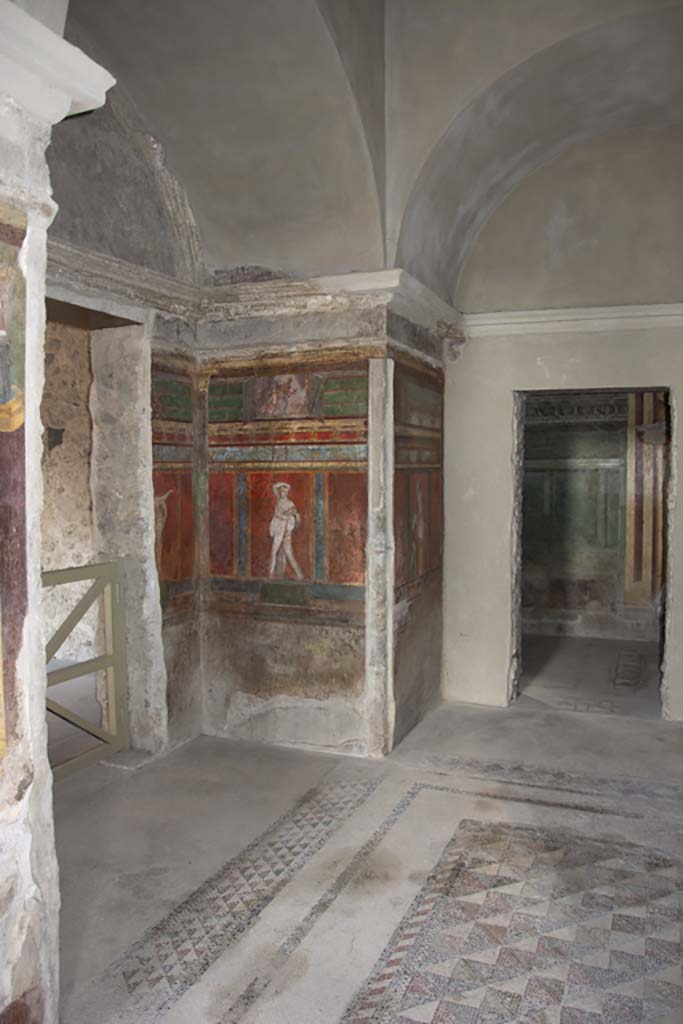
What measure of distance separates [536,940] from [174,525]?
2.90m

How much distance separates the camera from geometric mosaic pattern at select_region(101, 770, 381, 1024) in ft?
8.99

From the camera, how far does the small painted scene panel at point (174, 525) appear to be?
15.5ft

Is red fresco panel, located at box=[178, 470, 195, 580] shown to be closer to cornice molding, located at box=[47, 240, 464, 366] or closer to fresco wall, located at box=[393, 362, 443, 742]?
cornice molding, located at box=[47, 240, 464, 366]

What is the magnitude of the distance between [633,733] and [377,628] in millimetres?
1771

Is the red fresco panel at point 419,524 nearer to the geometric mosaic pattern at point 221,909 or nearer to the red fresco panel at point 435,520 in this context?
the red fresco panel at point 435,520

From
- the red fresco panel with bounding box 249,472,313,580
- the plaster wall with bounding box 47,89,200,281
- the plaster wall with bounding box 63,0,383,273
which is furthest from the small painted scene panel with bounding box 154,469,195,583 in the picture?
the plaster wall with bounding box 63,0,383,273

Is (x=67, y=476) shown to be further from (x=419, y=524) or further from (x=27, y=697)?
(x=27, y=697)

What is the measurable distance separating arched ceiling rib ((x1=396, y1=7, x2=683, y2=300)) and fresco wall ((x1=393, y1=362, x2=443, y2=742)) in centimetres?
75

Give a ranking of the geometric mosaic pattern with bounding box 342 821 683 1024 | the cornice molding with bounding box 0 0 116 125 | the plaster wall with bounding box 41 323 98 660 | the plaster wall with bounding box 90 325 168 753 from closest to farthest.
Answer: the cornice molding with bounding box 0 0 116 125 → the geometric mosaic pattern with bounding box 342 821 683 1024 → the plaster wall with bounding box 90 325 168 753 → the plaster wall with bounding box 41 323 98 660

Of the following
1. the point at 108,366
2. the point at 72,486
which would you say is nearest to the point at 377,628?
the point at 108,366

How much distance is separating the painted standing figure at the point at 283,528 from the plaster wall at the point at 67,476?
2.62m

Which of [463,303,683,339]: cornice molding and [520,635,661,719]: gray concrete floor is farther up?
[463,303,683,339]: cornice molding

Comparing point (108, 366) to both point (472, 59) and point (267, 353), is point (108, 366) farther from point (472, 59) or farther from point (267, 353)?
point (472, 59)

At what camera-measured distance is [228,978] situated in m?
2.77
